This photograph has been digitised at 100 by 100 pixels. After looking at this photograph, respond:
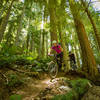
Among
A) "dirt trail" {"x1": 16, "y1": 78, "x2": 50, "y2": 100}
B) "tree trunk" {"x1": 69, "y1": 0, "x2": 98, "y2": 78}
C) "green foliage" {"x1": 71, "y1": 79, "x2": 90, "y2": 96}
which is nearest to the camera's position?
"dirt trail" {"x1": 16, "y1": 78, "x2": 50, "y2": 100}

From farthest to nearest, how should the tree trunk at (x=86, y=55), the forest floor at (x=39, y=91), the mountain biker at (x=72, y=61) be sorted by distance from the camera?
the mountain biker at (x=72, y=61)
the tree trunk at (x=86, y=55)
the forest floor at (x=39, y=91)

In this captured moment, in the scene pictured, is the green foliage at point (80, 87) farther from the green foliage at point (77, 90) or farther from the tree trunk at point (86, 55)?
the tree trunk at point (86, 55)

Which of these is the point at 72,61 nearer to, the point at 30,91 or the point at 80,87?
the point at 80,87

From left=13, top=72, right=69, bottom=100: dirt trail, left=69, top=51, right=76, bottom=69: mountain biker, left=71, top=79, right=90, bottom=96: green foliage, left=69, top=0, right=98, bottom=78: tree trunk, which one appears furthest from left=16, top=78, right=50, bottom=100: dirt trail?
left=69, top=51, right=76, bottom=69: mountain biker

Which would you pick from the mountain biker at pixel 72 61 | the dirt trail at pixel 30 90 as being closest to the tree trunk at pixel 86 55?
the mountain biker at pixel 72 61

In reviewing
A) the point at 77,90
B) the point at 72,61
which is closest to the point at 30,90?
the point at 77,90

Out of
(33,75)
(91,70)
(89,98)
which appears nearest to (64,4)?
(91,70)

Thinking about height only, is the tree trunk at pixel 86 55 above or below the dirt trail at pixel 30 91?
above

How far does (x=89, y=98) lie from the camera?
2.76 m

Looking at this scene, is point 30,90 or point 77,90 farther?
point 77,90

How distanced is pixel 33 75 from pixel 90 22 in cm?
711

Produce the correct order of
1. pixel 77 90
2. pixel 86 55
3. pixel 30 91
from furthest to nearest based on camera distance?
pixel 86 55 < pixel 77 90 < pixel 30 91

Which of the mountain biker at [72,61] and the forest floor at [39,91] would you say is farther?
the mountain biker at [72,61]

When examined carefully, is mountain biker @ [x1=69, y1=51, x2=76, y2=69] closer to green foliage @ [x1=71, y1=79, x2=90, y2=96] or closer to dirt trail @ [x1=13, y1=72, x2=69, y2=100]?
green foliage @ [x1=71, y1=79, x2=90, y2=96]
